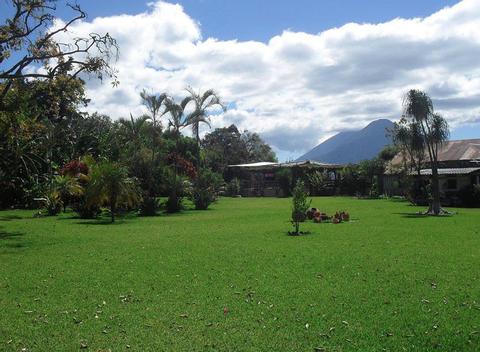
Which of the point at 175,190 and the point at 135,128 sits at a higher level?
the point at 135,128

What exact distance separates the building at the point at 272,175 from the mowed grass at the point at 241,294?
30107 mm

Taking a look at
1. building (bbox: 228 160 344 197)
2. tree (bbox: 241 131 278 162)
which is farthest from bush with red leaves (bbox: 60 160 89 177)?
tree (bbox: 241 131 278 162)

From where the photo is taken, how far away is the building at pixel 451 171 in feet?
99.9

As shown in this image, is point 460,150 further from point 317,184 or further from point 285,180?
point 285,180

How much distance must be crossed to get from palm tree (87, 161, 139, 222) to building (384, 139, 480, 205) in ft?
63.6

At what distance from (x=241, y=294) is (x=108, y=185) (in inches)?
498

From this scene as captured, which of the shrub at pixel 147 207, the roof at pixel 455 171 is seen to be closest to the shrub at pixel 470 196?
the roof at pixel 455 171

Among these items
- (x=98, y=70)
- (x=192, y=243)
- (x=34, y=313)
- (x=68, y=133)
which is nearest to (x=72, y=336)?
(x=34, y=313)

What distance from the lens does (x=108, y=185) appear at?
18.3 meters

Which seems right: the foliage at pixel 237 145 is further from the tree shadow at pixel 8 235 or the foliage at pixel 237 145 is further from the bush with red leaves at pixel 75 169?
the tree shadow at pixel 8 235

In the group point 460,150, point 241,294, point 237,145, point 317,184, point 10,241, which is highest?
point 237,145

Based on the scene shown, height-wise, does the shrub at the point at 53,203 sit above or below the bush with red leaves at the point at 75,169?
below

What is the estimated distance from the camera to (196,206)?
26.2 metres

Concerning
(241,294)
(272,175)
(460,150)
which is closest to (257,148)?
(272,175)
